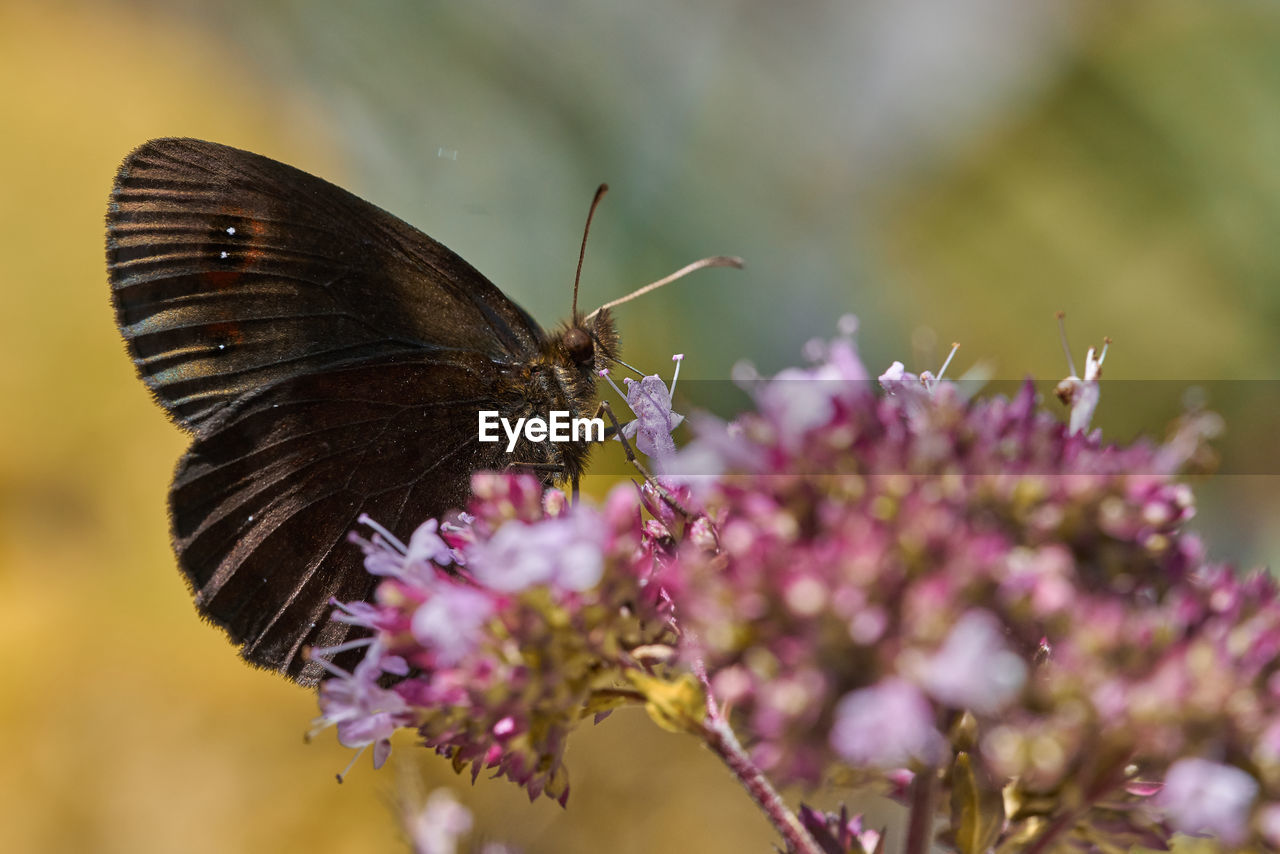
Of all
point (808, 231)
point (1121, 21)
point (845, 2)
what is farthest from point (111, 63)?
point (1121, 21)

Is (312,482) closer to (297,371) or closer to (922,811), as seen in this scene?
(297,371)

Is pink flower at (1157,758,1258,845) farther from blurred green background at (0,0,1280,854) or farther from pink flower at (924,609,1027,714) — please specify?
blurred green background at (0,0,1280,854)

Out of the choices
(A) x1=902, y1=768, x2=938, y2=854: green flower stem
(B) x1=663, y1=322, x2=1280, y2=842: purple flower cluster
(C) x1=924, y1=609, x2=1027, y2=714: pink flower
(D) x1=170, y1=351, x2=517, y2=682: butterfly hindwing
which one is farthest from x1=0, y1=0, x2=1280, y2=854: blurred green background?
(C) x1=924, y1=609, x2=1027, y2=714: pink flower

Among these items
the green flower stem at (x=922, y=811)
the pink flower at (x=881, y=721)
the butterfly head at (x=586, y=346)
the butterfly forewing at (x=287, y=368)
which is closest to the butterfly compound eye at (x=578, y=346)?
the butterfly head at (x=586, y=346)

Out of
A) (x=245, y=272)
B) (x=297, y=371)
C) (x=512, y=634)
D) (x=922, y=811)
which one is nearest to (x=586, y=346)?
(x=297, y=371)

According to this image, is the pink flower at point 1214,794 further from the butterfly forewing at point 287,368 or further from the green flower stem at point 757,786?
the butterfly forewing at point 287,368

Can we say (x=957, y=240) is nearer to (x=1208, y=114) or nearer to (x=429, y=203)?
(x=1208, y=114)
